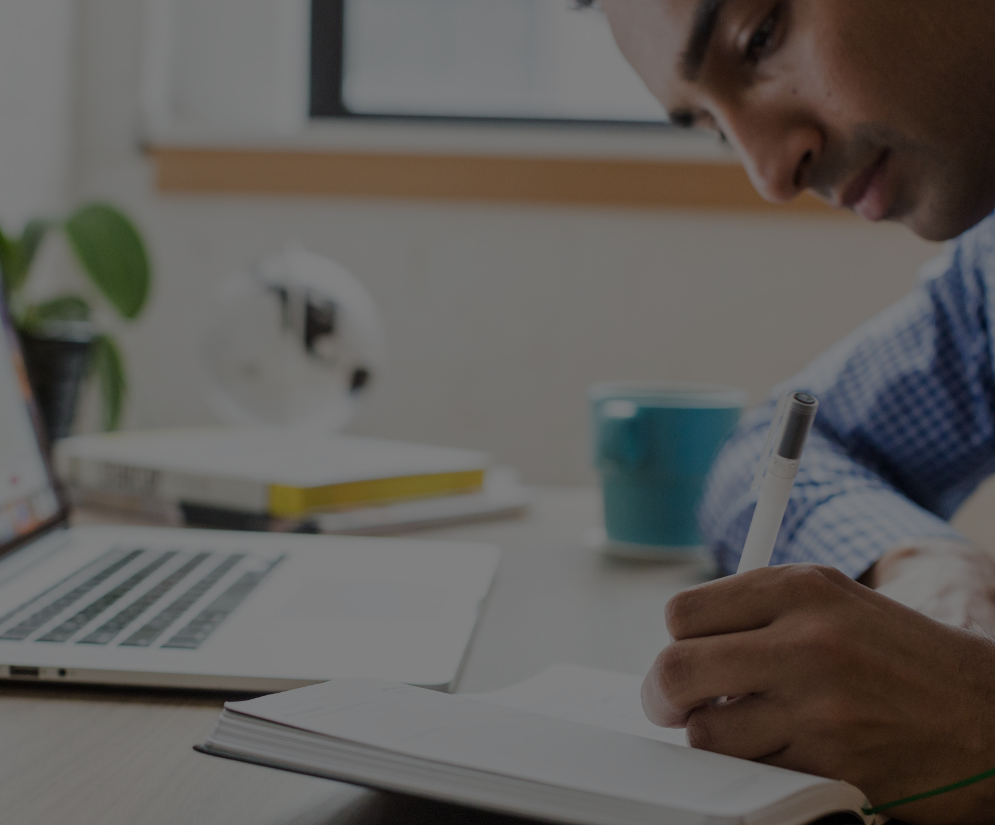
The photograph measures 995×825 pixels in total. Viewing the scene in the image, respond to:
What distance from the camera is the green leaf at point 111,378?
1184 millimetres

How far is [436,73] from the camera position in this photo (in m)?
1.66

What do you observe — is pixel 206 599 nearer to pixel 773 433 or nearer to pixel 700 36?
pixel 773 433

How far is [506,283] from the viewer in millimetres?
1491

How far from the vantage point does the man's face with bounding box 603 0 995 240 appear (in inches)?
26.3

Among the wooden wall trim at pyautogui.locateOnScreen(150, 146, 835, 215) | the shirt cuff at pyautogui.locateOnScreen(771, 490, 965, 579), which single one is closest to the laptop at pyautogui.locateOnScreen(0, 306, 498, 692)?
the shirt cuff at pyautogui.locateOnScreen(771, 490, 965, 579)

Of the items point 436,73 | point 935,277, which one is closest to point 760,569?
point 935,277

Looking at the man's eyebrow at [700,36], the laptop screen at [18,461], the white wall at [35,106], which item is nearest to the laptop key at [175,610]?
the laptop screen at [18,461]

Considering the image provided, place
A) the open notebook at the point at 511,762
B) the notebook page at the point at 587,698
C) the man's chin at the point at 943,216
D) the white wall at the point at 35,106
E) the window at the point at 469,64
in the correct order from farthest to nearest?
the window at the point at 469,64 → the white wall at the point at 35,106 → the man's chin at the point at 943,216 → the notebook page at the point at 587,698 → the open notebook at the point at 511,762

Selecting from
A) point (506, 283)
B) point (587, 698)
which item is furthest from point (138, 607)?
point (506, 283)

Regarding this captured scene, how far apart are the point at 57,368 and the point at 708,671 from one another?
90 centimetres

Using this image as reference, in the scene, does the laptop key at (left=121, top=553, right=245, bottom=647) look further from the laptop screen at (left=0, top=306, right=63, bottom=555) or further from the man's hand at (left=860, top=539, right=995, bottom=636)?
the man's hand at (left=860, top=539, right=995, bottom=636)

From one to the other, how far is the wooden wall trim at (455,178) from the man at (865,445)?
1.95ft

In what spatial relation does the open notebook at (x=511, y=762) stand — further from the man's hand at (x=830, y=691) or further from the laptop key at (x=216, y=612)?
the laptop key at (x=216, y=612)

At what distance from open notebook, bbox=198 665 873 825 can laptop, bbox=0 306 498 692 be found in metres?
0.10
